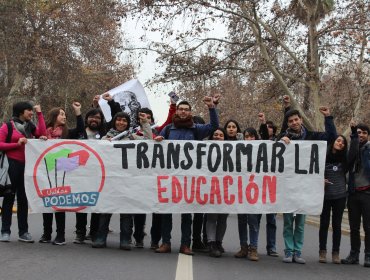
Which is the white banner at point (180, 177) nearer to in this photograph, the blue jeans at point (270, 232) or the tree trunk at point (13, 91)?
the blue jeans at point (270, 232)

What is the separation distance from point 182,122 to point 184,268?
195 cm

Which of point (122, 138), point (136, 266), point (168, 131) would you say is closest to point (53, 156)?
point (122, 138)

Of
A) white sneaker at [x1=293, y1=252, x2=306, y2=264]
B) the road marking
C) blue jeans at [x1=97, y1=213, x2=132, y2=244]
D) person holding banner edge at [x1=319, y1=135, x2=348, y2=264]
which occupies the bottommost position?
white sneaker at [x1=293, y1=252, x2=306, y2=264]

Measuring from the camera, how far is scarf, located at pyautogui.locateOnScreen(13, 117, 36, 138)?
810 cm

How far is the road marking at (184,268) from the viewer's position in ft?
20.9

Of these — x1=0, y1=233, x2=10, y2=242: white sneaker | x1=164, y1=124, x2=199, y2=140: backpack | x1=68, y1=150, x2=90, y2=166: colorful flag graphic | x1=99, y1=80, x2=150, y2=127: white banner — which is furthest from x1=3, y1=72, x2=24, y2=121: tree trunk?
x1=164, y1=124, x2=199, y2=140: backpack

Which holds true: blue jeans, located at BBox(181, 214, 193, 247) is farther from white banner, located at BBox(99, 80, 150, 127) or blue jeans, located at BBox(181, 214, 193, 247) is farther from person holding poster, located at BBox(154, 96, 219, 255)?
white banner, located at BBox(99, 80, 150, 127)

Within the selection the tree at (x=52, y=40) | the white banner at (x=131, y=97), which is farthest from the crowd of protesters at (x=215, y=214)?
the tree at (x=52, y=40)

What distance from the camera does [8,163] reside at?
7941mm

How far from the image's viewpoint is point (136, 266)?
6.78 meters

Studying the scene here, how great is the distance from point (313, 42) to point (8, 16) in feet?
44.2

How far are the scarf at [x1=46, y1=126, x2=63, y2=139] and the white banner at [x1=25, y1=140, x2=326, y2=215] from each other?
257 millimetres

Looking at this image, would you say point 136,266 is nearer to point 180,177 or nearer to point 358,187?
point 180,177

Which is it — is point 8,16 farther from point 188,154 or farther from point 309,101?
point 188,154
